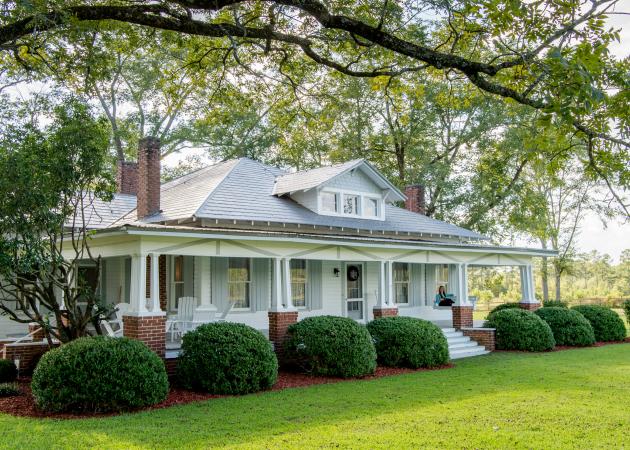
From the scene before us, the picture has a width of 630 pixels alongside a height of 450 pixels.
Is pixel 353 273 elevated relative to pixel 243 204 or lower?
lower

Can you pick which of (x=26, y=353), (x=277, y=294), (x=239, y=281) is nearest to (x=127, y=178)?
(x=239, y=281)

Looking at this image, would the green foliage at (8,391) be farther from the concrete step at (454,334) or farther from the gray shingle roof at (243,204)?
the concrete step at (454,334)

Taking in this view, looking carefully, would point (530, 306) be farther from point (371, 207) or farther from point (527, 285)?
point (371, 207)

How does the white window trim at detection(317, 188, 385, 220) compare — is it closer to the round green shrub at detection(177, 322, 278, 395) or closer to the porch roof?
the porch roof

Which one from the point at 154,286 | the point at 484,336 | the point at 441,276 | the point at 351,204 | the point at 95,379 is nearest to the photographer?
the point at 95,379

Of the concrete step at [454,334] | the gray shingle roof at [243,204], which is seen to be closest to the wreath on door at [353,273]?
the gray shingle roof at [243,204]

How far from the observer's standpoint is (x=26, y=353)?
13266 mm

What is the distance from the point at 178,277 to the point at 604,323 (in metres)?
14.8

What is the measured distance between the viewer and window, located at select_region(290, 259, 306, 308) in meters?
18.3

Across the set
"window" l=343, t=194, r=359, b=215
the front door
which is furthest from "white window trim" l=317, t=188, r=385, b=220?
the front door

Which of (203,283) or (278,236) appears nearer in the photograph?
(278,236)

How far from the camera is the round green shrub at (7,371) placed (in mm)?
12422

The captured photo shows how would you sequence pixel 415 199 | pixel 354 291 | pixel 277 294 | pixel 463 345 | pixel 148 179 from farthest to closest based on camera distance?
pixel 415 199
pixel 354 291
pixel 463 345
pixel 148 179
pixel 277 294

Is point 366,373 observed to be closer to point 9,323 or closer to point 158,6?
point 158,6
